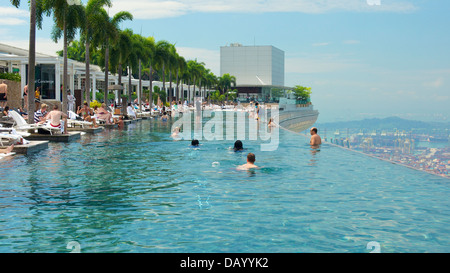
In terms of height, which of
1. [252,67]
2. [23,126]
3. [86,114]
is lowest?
A: [23,126]

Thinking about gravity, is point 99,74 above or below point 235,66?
below

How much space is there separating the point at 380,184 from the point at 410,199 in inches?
67.9

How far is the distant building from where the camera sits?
547 ft

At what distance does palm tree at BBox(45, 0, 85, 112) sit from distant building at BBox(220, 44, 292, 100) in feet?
447

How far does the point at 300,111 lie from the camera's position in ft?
379

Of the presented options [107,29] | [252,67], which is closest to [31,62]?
[107,29]

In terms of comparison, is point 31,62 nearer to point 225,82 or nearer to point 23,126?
point 23,126

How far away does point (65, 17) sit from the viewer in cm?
→ 2769

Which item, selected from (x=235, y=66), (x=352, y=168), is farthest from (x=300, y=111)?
(x=352, y=168)

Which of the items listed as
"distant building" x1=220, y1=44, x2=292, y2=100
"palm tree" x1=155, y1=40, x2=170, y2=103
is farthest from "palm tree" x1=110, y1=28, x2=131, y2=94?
"distant building" x1=220, y1=44, x2=292, y2=100

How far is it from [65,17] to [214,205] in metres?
22.6

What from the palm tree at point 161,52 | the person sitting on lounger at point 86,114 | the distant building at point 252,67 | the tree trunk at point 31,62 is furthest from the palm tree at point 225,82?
the tree trunk at point 31,62
